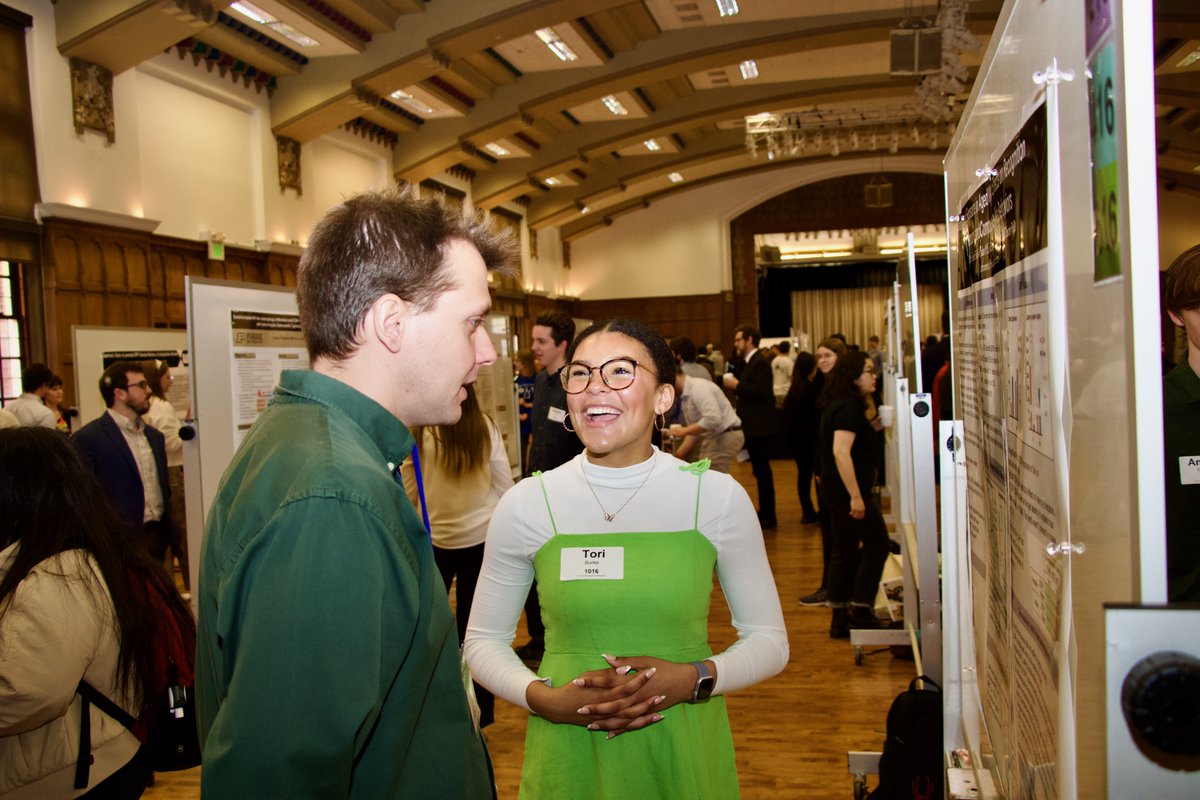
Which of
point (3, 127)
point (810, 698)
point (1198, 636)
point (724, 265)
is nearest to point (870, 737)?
point (810, 698)

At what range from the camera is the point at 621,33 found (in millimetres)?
12945

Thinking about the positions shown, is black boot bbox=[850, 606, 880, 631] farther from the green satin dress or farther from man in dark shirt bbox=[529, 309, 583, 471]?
the green satin dress

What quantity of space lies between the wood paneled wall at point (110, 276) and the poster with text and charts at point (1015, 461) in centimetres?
818

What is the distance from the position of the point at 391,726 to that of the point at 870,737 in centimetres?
337

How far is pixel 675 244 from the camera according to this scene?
76.5ft

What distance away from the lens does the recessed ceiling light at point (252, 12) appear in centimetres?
1000

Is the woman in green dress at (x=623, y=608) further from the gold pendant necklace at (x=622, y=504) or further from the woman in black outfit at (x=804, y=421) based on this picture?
the woman in black outfit at (x=804, y=421)

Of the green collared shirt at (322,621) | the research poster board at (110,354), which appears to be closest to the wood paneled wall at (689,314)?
the research poster board at (110,354)

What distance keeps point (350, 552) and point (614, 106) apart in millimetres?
15855

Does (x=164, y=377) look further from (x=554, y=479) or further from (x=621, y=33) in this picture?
(x=621, y=33)

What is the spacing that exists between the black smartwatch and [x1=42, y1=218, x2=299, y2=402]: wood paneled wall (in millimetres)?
7745

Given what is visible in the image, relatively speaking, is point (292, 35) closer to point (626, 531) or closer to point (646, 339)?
point (646, 339)

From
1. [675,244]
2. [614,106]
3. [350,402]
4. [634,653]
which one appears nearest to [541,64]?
[614,106]

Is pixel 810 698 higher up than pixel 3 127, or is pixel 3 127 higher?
pixel 3 127
